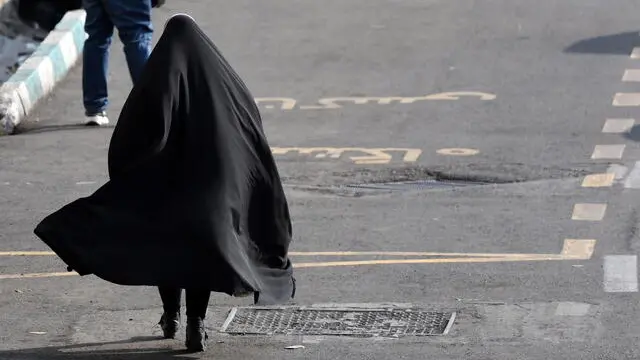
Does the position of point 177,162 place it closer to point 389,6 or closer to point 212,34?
point 212,34

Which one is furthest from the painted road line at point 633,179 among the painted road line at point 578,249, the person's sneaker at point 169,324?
the person's sneaker at point 169,324

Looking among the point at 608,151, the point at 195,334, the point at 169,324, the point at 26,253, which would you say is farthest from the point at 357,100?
the point at 195,334

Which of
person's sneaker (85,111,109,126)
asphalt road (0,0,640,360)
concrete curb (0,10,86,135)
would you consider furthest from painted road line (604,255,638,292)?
concrete curb (0,10,86,135)

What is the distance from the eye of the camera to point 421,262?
843 centimetres

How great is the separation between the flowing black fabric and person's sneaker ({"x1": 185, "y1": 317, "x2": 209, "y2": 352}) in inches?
14.8

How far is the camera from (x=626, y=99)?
12.6m

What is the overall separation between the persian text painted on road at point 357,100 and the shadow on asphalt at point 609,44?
1892mm

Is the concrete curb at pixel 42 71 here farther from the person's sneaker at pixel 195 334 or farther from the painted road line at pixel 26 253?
the person's sneaker at pixel 195 334

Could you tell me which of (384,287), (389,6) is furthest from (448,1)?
(384,287)

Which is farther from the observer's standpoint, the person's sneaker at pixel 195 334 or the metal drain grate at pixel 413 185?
the metal drain grate at pixel 413 185

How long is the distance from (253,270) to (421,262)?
2048 mm

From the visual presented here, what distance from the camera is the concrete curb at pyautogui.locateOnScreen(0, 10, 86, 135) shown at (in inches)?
481

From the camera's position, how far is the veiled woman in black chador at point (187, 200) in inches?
253

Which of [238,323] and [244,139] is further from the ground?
[244,139]
